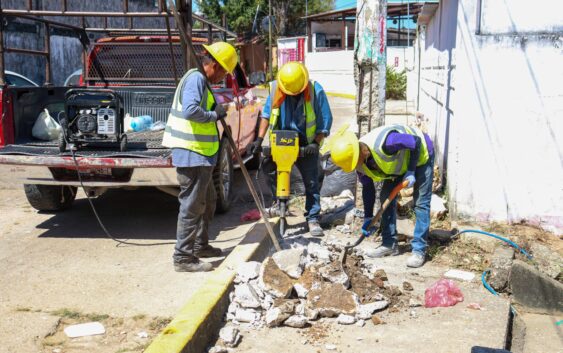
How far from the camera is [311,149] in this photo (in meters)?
6.36

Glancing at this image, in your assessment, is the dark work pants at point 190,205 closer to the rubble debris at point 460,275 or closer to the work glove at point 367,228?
the work glove at point 367,228

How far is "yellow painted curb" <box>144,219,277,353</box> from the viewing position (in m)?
3.62

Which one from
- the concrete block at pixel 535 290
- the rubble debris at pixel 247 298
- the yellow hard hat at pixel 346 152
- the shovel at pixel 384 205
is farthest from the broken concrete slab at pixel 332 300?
the concrete block at pixel 535 290

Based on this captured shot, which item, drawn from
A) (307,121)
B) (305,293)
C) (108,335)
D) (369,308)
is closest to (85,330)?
(108,335)

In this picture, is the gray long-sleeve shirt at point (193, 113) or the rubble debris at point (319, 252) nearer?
the gray long-sleeve shirt at point (193, 113)

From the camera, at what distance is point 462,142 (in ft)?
21.1

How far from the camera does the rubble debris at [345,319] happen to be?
14.3 feet

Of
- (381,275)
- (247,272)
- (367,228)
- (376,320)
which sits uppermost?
(367,228)

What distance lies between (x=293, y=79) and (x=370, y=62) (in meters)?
1.22

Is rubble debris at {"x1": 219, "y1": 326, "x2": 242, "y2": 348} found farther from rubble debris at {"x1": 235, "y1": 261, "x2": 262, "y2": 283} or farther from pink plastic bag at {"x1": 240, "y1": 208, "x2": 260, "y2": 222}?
pink plastic bag at {"x1": 240, "y1": 208, "x2": 260, "y2": 222}

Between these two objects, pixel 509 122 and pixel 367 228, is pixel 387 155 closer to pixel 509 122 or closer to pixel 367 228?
pixel 367 228

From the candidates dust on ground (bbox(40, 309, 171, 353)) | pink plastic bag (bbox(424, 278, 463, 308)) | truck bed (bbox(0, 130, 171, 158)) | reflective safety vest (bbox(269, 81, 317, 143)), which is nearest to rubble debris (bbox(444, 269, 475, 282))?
pink plastic bag (bbox(424, 278, 463, 308))

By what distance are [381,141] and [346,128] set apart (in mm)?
474

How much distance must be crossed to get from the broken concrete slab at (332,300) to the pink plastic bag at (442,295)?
1.91ft
